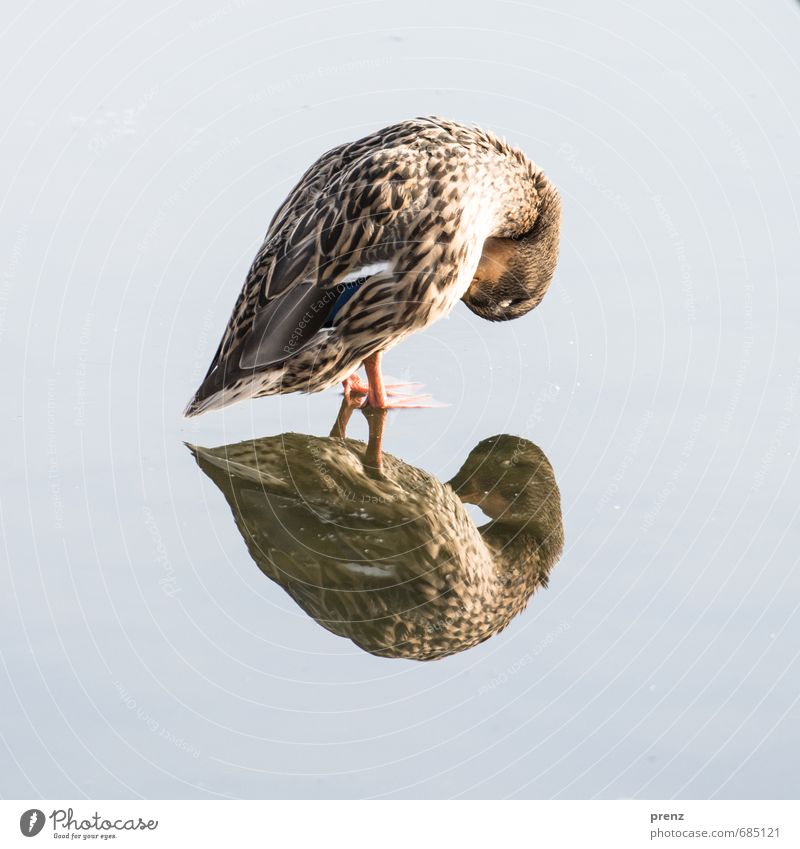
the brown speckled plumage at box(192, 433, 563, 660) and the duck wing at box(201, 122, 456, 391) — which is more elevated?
the duck wing at box(201, 122, 456, 391)

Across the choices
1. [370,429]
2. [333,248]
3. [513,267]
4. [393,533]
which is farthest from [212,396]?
[513,267]

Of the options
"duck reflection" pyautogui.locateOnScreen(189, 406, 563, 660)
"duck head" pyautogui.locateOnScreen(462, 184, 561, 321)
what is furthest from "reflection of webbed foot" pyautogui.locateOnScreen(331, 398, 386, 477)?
"duck head" pyautogui.locateOnScreen(462, 184, 561, 321)

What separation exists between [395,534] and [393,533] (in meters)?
0.01

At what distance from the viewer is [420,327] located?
8242 mm

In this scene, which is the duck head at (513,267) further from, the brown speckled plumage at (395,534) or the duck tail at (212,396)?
the duck tail at (212,396)

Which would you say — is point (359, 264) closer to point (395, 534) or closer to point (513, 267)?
point (513, 267)

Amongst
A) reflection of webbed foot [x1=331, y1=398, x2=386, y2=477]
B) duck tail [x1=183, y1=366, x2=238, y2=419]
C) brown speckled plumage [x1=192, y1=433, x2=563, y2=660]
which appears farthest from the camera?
duck tail [x1=183, y1=366, x2=238, y2=419]

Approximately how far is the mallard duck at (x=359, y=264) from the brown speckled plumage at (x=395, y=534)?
477mm

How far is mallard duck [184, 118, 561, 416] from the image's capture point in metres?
7.93

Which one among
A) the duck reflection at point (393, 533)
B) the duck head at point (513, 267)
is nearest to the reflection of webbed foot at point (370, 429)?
the duck reflection at point (393, 533)

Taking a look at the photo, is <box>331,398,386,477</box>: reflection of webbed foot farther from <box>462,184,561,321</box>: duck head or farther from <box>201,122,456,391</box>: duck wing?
<box>462,184,561,321</box>: duck head

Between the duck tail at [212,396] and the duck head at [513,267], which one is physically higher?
the duck head at [513,267]

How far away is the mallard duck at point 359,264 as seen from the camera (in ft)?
26.0

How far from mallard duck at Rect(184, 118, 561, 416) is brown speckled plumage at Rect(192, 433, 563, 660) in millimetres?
477
